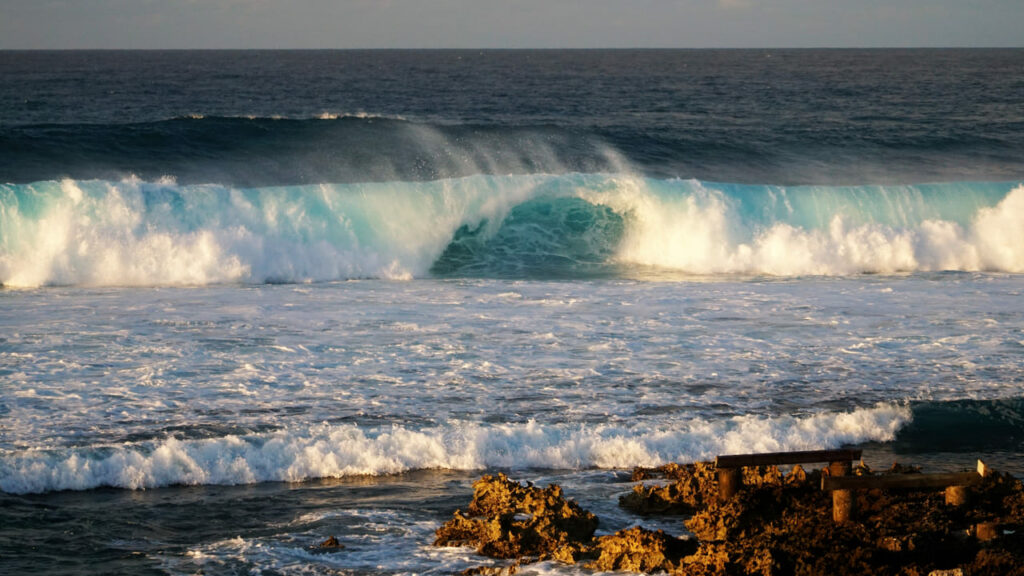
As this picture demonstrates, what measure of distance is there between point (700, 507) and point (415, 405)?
3.57 metres

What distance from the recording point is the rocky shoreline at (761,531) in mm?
6277

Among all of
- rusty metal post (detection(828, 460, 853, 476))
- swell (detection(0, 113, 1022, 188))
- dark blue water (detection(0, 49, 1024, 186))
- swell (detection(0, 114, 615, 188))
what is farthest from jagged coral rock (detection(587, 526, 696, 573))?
dark blue water (detection(0, 49, 1024, 186))

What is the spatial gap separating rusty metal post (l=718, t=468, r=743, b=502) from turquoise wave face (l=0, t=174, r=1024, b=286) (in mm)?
11569

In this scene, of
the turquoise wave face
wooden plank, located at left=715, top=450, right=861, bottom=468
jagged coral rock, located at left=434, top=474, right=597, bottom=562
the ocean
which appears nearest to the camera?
jagged coral rock, located at left=434, top=474, right=597, bottom=562

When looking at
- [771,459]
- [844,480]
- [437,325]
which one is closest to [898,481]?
[844,480]

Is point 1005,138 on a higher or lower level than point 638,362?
higher

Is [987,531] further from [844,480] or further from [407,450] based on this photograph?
[407,450]

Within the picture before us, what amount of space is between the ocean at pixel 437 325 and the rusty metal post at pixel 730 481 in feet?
2.60

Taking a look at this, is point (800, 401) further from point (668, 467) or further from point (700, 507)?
point (700, 507)

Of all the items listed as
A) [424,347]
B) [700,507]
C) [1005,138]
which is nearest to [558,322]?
[424,347]

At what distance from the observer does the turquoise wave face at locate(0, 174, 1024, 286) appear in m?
18.6

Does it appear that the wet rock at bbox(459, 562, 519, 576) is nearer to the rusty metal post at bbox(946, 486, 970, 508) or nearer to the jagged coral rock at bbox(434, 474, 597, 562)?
the jagged coral rock at bbox(434, 474, 597, 562)

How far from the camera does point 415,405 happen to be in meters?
10.6

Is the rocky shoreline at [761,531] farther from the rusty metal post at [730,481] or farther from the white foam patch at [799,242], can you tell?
the white foam patch at [799,242]
